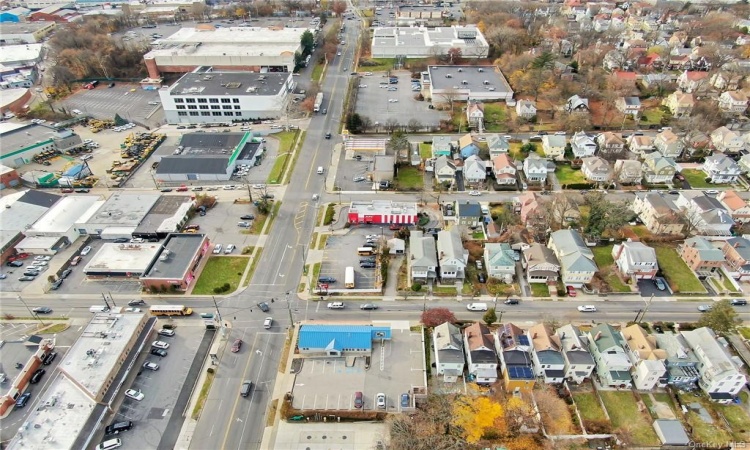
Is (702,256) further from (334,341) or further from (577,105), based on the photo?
(577,105)

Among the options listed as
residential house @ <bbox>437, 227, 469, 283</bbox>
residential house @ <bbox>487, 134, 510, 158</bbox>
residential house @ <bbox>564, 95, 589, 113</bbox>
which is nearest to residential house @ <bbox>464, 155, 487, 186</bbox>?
residential house @ <bbox>487, 134, 510, 158</bbox>

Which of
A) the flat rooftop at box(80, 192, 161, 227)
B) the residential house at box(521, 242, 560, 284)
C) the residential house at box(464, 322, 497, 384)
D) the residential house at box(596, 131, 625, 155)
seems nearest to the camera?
the residential house at box(464, 322, 497, 384)

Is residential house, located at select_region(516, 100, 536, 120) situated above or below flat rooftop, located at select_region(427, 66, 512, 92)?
below

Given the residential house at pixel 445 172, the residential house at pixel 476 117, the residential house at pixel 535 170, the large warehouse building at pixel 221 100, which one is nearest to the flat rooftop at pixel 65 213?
the large warehouse building at pixel 221 100

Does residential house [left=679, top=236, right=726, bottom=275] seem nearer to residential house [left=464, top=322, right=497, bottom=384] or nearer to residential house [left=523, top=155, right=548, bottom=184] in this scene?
residential house [left=523, top=155, right=548, bottom=184]

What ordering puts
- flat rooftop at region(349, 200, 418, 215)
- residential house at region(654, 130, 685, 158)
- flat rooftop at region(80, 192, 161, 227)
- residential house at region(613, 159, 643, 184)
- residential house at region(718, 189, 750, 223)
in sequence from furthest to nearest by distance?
1. residential house at region(654, 130, 685, 158)
2. residential house at region(613, 159, 643, 184)
3. flat rooftop at region(80, 192, 161, 227)
4. flat rooftop at region(349, 200, 418, 215)
5. residential house at region(718, 189, 750, 223)

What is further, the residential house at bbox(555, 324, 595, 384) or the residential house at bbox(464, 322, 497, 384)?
the residential house at bbox(464, 322, 497, 384)

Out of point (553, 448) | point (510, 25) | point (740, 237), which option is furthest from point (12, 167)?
point (510, 25)

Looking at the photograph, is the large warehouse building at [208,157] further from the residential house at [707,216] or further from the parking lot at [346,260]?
the residential house at [707,216]

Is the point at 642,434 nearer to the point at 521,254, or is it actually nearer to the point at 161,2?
the point at 521,254
